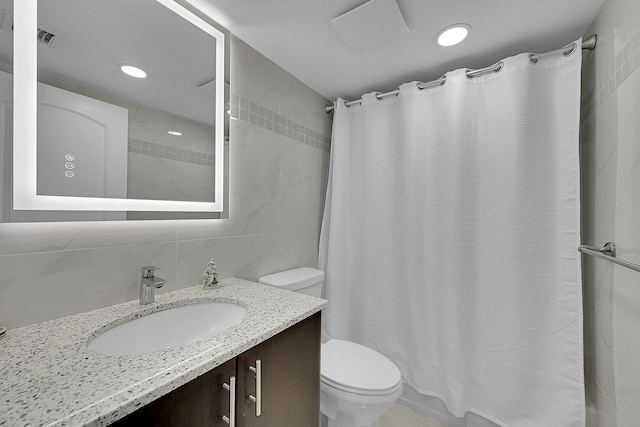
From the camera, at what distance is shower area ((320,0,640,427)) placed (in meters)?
1.08

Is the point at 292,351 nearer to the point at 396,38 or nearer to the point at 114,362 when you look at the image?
the point at 114,362

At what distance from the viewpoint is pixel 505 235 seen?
1.43m

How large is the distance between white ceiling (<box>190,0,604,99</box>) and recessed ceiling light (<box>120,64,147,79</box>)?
1.35 ft

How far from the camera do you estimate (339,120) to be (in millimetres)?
1994

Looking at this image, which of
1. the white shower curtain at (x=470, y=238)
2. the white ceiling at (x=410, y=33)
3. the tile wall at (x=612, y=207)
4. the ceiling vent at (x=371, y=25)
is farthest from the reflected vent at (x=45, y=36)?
the tile wall at (x=612, y=207)

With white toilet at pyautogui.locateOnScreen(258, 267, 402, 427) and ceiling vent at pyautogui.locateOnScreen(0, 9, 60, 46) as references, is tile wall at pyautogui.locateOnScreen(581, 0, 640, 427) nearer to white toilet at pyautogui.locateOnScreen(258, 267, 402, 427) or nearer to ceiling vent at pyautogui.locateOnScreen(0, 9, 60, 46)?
white toilet at pyautogui.locateOnScreen(258, 267, 402, 427)

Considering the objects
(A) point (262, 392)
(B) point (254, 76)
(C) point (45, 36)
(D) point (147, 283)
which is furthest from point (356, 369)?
(C) point (45, 36)

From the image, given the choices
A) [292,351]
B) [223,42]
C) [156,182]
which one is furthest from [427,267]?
[223,42]

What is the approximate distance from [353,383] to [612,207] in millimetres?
1298

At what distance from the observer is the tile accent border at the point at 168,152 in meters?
1.05

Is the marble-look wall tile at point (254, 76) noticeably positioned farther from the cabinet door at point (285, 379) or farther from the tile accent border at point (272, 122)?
the cabinet door at point (285, 379)

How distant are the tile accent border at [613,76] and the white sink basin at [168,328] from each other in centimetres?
169

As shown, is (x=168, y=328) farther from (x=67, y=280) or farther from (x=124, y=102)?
(x=124, y=102)

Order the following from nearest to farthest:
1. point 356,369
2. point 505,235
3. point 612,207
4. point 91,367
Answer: point 91,367, point 612,207, point 356,369, point 505,235
